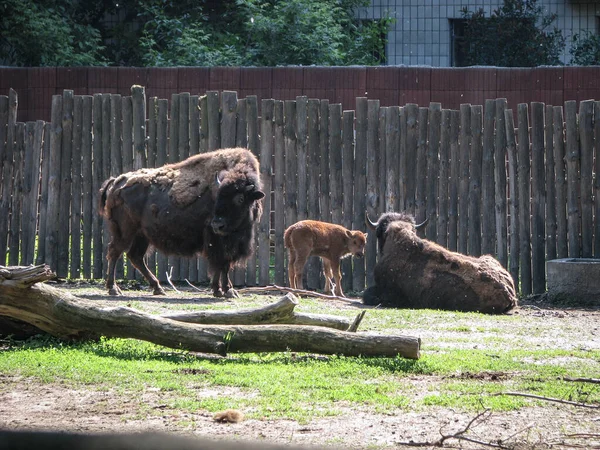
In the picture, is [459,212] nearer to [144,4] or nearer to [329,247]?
[329,247]

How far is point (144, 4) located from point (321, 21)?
14.0 feet

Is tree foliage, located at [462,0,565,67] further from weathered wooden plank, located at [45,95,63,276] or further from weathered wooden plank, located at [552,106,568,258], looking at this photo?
weathered wooden plank, located at [45,95,63,276]

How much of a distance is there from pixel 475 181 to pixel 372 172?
150cm

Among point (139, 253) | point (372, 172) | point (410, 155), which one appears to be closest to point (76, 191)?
point (139, 253)

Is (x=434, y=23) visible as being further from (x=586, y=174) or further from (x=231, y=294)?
(x=231, y=294)

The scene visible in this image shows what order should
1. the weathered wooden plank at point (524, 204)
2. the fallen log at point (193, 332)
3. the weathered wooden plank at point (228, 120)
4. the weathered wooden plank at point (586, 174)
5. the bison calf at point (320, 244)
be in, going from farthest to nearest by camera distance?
the weathered wooden plank at point (228, 120)
the weathered wooden plank at point (524, 204)
the weathered wooden plank at point (586, 174)
the bison calf at point (320, 244)
the fallen log at point (193, 332)

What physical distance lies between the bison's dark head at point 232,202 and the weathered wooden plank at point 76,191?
303 centimetres

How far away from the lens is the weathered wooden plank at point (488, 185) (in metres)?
14.1

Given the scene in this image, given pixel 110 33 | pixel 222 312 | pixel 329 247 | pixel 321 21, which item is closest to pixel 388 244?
pixel 329 247

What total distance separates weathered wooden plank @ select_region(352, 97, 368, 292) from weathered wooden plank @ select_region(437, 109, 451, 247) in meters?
1.10

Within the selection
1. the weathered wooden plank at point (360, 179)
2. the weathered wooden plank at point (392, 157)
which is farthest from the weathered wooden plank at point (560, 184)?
the weathered wooden plank at point (360, 179)

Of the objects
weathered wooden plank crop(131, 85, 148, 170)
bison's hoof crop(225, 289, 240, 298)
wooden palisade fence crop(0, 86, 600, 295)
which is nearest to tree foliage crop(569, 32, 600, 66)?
wooden palisade fence crop(0, 86, 600, 295)

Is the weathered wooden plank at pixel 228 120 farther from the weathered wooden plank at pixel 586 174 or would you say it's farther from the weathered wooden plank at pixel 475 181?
the weathered wooden plank at pixel 586 174

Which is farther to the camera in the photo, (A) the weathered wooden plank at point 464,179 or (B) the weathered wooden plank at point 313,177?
(B) the weathered wooden plank at point 313,177
